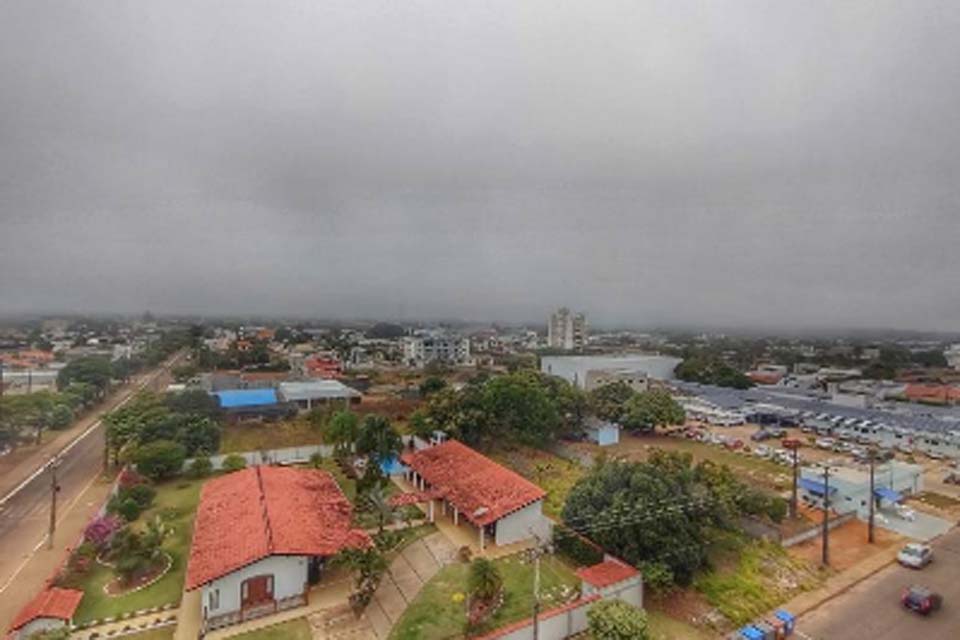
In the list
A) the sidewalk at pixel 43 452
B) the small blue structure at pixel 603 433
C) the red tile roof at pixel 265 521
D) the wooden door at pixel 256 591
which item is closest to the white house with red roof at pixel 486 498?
the red tile roof at pixel 265 521

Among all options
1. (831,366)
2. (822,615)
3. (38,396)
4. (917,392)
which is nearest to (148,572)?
(822,615)

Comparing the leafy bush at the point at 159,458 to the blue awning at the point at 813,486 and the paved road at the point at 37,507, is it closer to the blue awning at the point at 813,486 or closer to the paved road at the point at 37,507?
the paved road at the point at 37,507

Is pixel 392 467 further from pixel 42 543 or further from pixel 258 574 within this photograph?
pixel 42 543

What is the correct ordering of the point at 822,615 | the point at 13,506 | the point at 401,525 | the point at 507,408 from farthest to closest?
the point at 507,408, the point at 13,506, the point at 401,525, the point at 822,615

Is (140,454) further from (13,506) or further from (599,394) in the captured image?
(599,394)

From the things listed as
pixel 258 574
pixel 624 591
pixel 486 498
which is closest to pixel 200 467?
pixel 258 574
